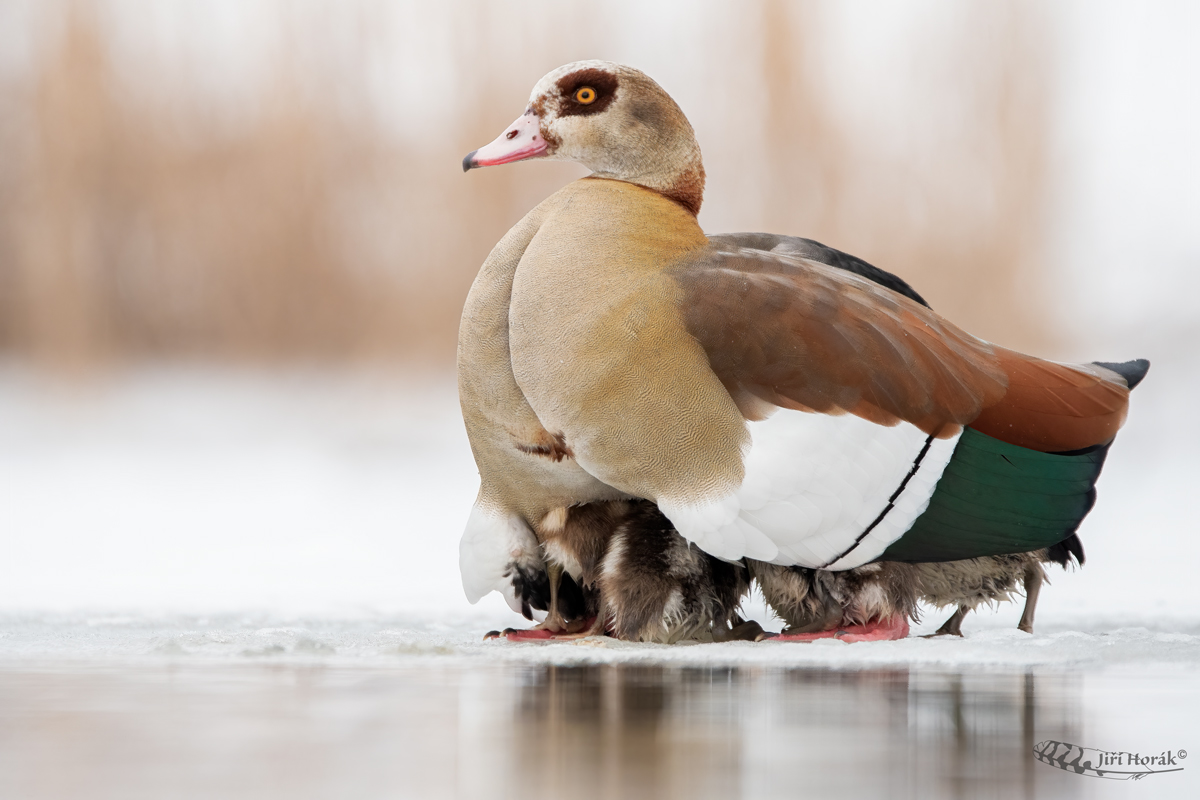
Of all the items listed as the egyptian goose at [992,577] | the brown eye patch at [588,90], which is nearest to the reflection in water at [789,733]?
the egyptian goose at [992,577]

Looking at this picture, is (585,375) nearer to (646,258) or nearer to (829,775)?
(646,258)

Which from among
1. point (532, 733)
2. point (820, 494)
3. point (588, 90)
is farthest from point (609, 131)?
point (532, 733)

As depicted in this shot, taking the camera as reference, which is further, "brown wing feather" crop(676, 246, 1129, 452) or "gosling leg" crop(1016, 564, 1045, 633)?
"gosling leg" crop(1016, 564, 1045, 633)

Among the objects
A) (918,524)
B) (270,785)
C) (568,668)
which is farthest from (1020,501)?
(270,785)

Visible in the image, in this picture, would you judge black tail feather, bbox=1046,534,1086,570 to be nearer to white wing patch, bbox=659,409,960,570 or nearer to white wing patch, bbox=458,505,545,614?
white wing patch, bbox=659,409,960,570

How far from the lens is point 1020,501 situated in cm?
126

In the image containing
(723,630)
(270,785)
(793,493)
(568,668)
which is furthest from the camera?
(723,630)

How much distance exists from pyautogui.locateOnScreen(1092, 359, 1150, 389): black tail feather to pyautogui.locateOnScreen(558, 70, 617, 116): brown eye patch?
609 millimetres

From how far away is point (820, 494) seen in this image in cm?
121

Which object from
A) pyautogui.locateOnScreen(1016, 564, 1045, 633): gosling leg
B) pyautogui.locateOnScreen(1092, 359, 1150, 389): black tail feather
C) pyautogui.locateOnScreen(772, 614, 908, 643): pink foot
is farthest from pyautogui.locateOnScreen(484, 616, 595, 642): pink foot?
pyautogui.locateOnScreen(1092, 359, 1150, 389): black tail feather

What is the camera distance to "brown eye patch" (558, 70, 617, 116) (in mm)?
1381

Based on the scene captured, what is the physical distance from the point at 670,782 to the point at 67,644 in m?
0.78

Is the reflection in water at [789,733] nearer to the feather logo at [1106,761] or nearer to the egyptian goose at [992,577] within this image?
the feather logo at [1106,761]

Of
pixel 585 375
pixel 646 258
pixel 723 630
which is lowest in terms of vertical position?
pixel 723 630
